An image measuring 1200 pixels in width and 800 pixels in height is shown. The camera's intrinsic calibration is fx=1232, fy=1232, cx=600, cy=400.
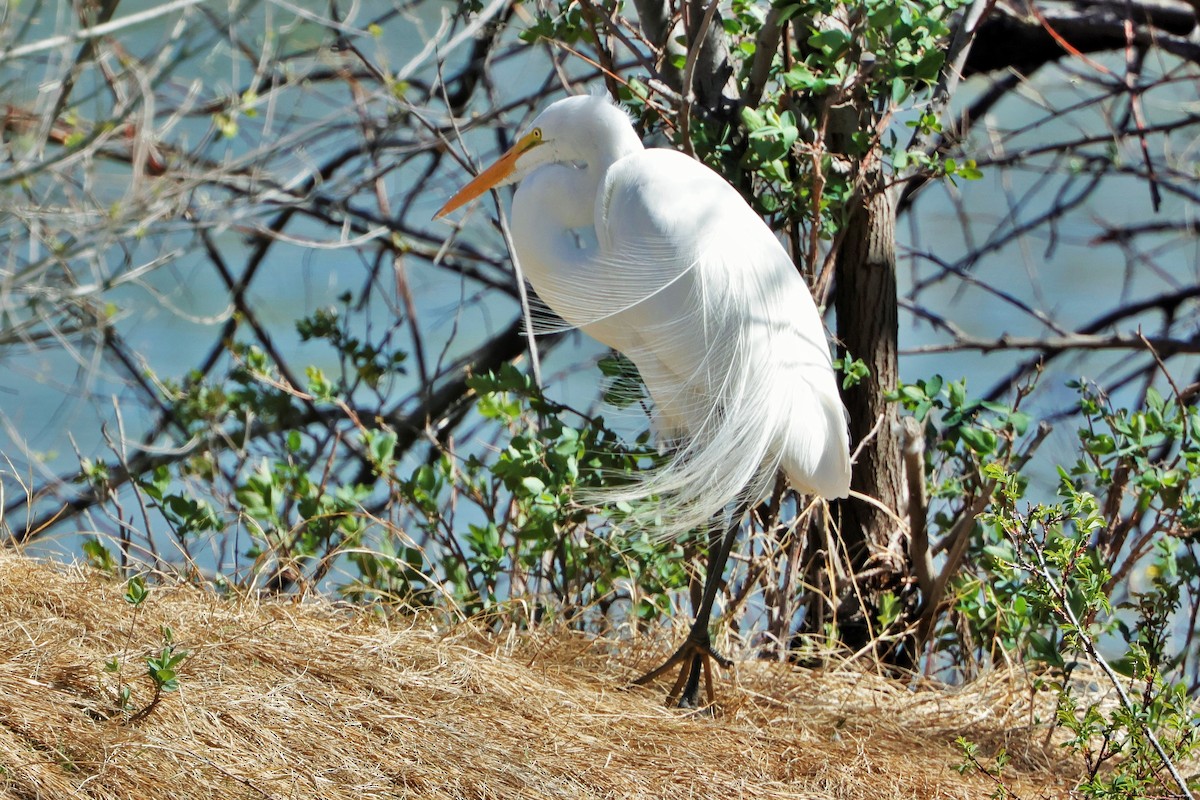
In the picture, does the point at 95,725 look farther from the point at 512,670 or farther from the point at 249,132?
the point at 249,132

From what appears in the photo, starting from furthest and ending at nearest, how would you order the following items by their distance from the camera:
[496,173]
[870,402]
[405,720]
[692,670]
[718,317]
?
[870,402], [496,173], [692,670], [718,317], [405,720]

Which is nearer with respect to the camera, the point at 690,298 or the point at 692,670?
the point at 690,298

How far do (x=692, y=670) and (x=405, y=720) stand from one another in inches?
25.3

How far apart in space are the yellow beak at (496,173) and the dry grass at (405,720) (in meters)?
0.82

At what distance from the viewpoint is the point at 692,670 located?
2246 mm

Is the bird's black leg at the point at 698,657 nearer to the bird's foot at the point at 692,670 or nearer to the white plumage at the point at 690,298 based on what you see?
the bird's foot at the point at 692,670

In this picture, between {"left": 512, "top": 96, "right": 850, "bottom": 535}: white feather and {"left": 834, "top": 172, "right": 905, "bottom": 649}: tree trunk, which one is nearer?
{"left": 512, "top": 96, "right": 850, "bottom": 535}: white feather

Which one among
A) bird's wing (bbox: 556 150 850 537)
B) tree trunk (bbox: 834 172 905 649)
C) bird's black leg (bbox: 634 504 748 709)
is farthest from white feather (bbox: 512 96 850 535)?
tree trunk (bbox: 834 172 905 649)

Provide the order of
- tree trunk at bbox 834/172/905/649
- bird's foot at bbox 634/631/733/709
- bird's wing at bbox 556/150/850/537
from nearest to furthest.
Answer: bird's wing at bbox 556/150/850/537
bird's foot at bbox 634/631/733/709
tree trunk at bbox 834/172/905/649

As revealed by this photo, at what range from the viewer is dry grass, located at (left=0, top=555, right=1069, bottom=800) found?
61.6 inches

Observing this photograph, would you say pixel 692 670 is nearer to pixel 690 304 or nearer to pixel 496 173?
pixel 690 304

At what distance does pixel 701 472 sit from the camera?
2170 mm

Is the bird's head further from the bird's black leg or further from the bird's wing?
the bird's black leg

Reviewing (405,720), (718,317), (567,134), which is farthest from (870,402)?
(405,720)
